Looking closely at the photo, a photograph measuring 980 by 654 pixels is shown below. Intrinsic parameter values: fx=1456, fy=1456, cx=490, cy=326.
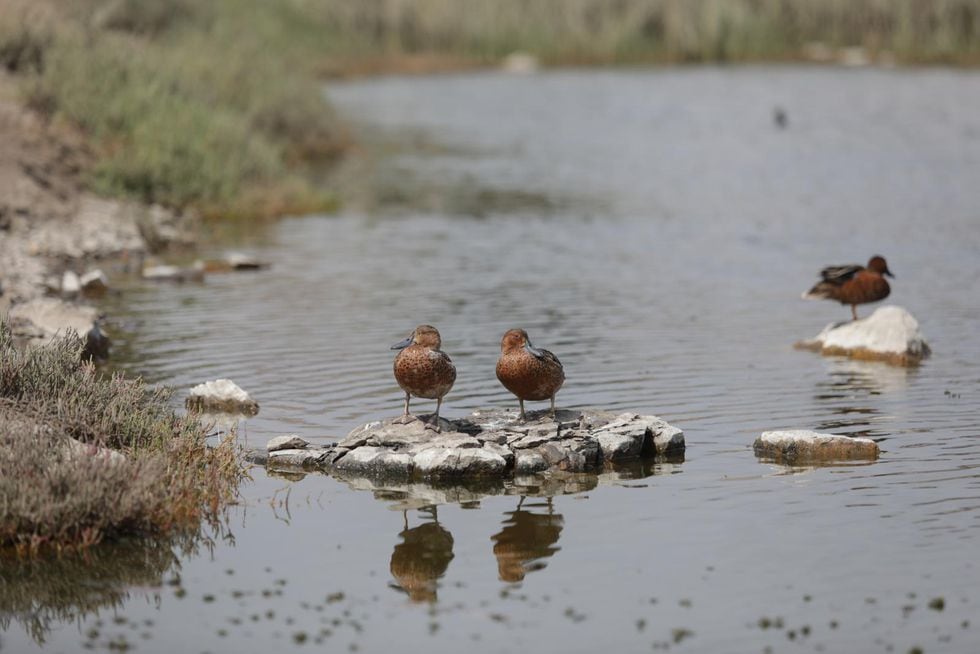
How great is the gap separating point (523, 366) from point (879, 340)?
6.30 m

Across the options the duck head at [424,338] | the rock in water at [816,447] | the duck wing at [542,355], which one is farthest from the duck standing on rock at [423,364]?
the rock in water at [816,447]

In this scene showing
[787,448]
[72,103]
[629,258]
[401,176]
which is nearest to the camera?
[787,448]

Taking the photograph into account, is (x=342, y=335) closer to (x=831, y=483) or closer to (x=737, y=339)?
(x=737, y=339)

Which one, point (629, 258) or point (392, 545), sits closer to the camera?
point (392, 545)

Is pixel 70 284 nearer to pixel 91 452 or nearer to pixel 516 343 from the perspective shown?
pixel 516 343

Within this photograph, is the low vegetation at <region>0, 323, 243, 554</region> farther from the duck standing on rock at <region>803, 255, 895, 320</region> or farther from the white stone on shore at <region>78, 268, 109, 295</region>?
the white stone on shore at <region>78, 268, 109, 295</region>

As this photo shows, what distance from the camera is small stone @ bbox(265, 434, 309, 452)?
1245 centimetres

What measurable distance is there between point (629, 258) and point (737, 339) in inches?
304

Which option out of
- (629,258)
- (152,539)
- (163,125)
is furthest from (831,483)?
(163,125)

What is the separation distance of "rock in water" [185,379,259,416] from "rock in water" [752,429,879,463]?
5090mm

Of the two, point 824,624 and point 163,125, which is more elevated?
point 163,125

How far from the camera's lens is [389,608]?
9.09 metres

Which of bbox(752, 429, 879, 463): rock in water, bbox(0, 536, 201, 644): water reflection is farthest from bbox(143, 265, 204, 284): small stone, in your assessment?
bbox(0, 536, 201, 644): water reflection

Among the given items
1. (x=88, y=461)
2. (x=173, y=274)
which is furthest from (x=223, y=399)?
(x=173, y=274)
